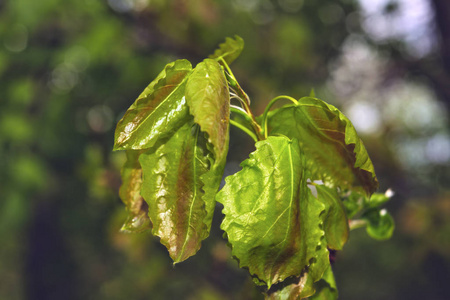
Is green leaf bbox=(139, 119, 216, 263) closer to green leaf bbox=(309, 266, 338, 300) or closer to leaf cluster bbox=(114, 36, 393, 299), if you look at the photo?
leaf cluster bbox=(114, 36, 393, 299)

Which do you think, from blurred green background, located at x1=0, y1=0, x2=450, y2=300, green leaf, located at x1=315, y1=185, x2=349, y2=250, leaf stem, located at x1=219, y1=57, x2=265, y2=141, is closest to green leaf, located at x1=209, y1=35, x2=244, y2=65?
leaf stem, located at x1=219, y1=57, x2=265, y2=141

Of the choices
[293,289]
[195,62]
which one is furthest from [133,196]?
[195,62]

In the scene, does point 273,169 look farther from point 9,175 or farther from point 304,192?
point 9,175

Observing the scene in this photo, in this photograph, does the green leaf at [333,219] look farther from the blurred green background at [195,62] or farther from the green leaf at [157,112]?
the blurred green background at [195,62]

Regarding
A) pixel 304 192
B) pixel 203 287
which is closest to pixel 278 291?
pixel 304 192

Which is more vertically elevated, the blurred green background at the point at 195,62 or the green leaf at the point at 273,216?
the green leaf at the point at 273,216

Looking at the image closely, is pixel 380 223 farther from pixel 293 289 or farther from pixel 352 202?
pixel 293 289

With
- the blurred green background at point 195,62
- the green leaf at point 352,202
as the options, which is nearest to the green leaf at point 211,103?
the green leaf at point 352,202
